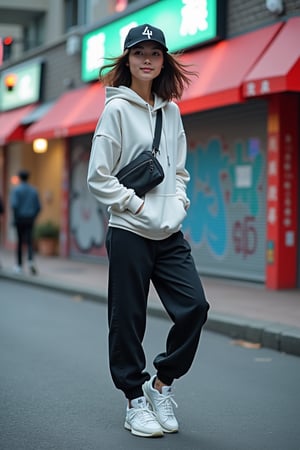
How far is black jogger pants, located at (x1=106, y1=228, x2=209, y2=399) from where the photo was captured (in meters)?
3.74

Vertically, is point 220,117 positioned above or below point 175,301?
above

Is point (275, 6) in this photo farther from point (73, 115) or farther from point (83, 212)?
point (83, 212)

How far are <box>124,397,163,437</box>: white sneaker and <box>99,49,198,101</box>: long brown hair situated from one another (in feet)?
5.38

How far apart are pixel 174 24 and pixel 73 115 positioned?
11.2 feet

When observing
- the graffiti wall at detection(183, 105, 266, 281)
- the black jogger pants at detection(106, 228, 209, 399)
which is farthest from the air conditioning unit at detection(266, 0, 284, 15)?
the black jogger pants at detection(106, 228, 209, 399)

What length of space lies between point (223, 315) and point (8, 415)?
12.5 feet

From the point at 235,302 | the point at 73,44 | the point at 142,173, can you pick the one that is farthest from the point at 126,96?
the point at 73,44

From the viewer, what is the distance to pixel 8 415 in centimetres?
431

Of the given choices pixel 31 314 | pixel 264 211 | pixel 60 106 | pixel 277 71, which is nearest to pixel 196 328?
pixel 31 314

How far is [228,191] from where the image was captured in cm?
1154

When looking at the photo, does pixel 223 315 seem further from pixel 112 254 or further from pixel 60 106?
pixel 60 106

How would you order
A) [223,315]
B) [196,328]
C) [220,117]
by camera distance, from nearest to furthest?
1. [196,328]
2. [223,315]
3. [220,117]

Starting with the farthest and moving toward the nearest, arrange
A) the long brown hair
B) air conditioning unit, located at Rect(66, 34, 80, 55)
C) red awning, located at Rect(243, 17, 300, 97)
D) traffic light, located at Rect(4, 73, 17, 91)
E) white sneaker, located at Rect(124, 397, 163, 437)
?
traffic light, located at Rect(4, 73, 17, 91) < air conditioning unit, located at Rect(66, 34, 80, 55) < red awning, located at Rect(243, 17, 300, 97) < the long brown hair < white sneaker, located at Rect(124, 397, 163, 437)

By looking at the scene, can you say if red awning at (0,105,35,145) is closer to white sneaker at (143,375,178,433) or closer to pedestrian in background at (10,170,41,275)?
pedestrian in background at (10,170,41,275)
